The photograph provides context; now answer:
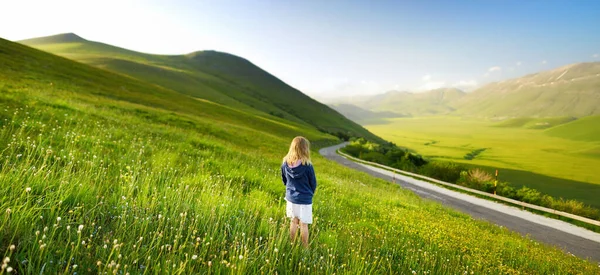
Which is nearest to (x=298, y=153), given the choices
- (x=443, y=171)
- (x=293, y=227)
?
(x=293, y=227)

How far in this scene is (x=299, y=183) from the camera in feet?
22.2

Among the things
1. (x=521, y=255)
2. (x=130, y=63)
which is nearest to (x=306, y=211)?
(x=521, y=255)

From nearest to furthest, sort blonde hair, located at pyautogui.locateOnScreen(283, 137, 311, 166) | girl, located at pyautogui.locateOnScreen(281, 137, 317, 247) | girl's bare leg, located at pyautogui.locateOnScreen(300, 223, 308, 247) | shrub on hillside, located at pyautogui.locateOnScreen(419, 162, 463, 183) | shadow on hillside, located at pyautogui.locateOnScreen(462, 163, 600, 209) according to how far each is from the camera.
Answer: girl's bare leg, located at pyautogui.locateOnScreen(300, 223, 308, 247) → girl, located at pyautogui.locateOnScreen(281, 137, 317, 247) → blonde hair, located at pyautogui.locateOnScreen(283, 137, 311, 166) → shrub on hillside, located at pyautogui.locateOnScreen(419, 162, 463, 183) → shadow on hillside, located at pyautogui.locateOnScreen(462, 163, 600, 209)

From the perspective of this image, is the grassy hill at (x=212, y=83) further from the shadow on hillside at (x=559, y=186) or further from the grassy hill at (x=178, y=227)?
the grassy hill at (x=178, y=227)

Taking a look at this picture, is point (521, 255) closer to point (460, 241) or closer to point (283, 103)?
point (460, 241)

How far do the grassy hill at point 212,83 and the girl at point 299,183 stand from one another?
86395mm

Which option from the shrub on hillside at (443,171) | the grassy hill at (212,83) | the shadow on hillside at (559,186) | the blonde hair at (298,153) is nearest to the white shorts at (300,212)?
the blonde hair at (298,153)

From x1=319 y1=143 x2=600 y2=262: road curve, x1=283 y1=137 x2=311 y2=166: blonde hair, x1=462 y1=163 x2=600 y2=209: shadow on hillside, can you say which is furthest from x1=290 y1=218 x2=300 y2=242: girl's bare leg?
x1=462 y1=163 x2=600 y2=209: shadow on hillside

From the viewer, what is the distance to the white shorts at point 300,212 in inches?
250

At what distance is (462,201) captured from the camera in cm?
2238

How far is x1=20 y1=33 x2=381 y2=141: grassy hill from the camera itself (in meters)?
104

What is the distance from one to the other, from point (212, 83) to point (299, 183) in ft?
451

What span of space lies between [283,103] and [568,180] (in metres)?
124

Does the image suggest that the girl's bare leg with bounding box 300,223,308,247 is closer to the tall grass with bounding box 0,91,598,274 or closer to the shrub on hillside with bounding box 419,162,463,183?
the tall grass with bounding box 0,91,598,274
